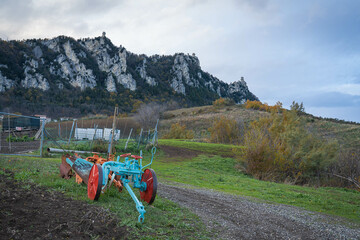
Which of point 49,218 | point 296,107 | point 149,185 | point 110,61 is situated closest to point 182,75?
point 110,61

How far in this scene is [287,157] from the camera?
70.1 feet

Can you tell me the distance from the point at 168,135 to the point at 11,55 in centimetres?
8224

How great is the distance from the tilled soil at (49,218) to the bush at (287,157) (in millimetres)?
17322

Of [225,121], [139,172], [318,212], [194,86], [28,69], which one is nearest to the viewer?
[139,172]

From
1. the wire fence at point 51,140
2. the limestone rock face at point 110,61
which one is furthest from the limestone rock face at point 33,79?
the wire fence at point 51,140

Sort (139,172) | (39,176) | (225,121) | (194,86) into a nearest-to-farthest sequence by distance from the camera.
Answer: (139,172) → (39,176) → (225,121) → (194,86)

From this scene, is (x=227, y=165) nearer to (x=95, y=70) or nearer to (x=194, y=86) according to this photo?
(x=95, y=70)

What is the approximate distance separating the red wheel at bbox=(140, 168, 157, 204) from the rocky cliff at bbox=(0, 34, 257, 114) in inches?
2703

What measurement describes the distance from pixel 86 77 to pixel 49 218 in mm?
121187

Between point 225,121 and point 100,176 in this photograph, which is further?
point 225,121

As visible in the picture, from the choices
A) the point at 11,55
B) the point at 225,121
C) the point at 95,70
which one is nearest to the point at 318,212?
the point at 225,121

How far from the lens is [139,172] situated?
6469 millimetres

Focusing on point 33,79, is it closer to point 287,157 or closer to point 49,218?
point 287,157

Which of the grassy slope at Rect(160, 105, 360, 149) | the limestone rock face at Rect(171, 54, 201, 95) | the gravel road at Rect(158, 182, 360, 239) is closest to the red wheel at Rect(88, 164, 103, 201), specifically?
the gravel road at Rect(158, 182, 360, 239)
